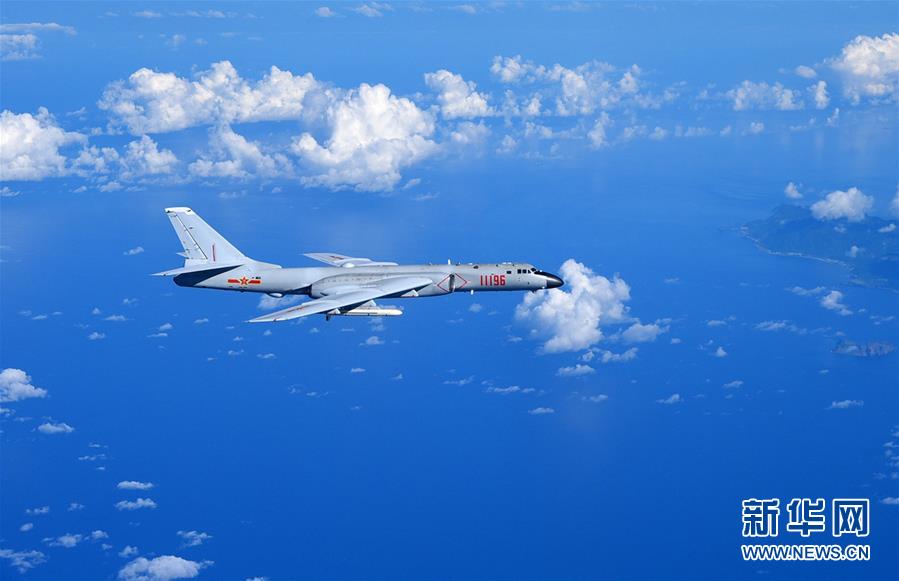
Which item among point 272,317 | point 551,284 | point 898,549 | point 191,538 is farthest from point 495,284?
point 898,549

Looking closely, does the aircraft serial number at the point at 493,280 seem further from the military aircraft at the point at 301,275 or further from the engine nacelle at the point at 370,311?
the engine nacelle at the point at 370,311

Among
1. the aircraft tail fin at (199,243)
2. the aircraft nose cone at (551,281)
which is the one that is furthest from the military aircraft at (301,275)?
the aircraft nose cone at (551,281)

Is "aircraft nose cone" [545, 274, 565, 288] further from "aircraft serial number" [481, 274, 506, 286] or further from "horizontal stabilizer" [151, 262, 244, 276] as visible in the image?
"horizontal stabilizer" [151, 262, 244, 276]

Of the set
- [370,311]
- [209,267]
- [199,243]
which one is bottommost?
[370,311]

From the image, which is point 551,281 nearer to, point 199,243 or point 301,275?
point 301,275

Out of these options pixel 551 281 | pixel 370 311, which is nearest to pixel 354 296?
pixel 370 311
